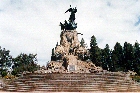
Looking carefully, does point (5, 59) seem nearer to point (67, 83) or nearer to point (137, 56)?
point (137, 56)

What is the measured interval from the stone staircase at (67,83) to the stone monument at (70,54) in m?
7.66

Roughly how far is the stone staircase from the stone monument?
7.66m

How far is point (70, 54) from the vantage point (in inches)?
1378

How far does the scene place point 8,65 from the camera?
68750mm

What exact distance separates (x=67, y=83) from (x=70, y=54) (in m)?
11.8

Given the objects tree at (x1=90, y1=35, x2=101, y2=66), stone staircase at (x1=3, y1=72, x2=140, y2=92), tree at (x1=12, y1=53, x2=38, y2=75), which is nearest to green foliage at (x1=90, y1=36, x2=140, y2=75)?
tree at (x1=90, y1=35, x2=101, y2=66)

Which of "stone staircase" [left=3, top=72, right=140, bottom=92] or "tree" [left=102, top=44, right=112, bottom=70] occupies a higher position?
"tree" [left=102, top=44, right=112, bottom=70]

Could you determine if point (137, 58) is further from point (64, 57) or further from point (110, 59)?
point (64, 57)

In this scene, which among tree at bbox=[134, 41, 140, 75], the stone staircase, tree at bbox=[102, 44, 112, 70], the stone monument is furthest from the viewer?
tree at bbox=[102, 44, 112, 70]

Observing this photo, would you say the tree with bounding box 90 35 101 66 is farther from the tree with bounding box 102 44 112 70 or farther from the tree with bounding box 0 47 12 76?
the tree with bounding box 0 47 12 76

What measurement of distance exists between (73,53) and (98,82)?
1212 centimetres

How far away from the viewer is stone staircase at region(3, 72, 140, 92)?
23031 millimetres

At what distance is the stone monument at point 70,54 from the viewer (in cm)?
3297

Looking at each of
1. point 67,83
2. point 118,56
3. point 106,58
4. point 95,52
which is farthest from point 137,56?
point 67,83
